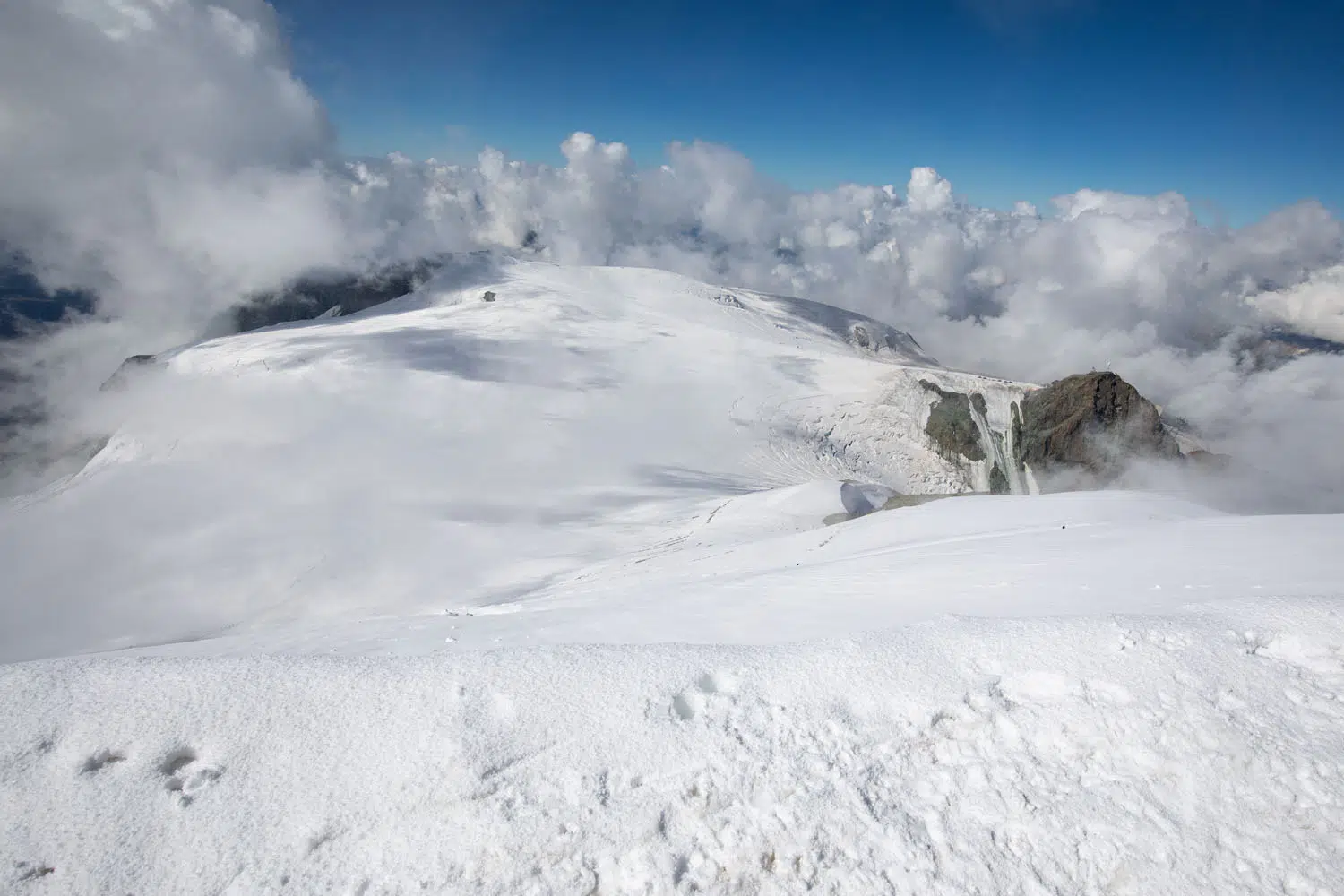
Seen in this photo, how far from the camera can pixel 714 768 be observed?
4941 millimetres

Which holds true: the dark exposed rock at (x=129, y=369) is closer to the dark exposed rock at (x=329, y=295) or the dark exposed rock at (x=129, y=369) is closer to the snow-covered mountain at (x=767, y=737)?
the dark exposed rock at (x=329, y=295)

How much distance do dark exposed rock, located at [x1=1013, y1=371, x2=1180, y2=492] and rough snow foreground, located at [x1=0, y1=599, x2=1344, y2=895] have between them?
29.0 m

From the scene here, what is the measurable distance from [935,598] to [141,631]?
2260 cm

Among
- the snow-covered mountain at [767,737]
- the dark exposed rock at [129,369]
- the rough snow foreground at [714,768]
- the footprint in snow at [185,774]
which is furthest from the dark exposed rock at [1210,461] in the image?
the dark exposed rock at [129,369]

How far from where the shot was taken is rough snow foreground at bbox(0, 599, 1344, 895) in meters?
4.24

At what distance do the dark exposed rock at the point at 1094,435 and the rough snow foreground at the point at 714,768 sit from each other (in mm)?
29030

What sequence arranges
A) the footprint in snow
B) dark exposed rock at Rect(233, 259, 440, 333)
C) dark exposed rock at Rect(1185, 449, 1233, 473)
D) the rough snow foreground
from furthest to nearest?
dark exposed rock at Rect(233, 259, 440, 333), dark exposed rock at Rect(1185, 449, 1233, 473), the footprint in snow, the rough snow foreground

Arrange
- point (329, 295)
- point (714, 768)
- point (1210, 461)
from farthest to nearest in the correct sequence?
point (329, 295) < point (1210, 461) < point (714, 768)

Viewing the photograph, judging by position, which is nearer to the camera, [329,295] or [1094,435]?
[1094,435]

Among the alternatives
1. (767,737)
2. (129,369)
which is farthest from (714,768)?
(129,369)

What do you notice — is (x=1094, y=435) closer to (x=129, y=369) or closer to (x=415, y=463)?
(x=415, y=463)

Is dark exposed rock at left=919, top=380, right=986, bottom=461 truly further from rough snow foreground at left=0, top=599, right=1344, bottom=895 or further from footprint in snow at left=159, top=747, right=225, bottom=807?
footprint in snow at left=159, top=747, right=225, bottom=807

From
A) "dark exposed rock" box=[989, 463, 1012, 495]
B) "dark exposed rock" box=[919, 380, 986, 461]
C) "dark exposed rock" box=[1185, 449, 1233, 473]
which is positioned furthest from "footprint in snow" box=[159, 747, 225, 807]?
"dark exposed rock" box=[1185, 449, 1233, 473]

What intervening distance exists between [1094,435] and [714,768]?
34.0 m
